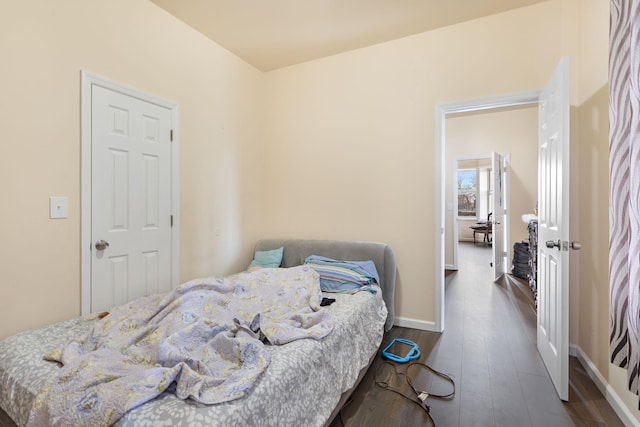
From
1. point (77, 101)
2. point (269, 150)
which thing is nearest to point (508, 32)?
point (269, 150)

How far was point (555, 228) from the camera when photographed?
2.02 metres

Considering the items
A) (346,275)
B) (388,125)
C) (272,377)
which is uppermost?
(388,125)

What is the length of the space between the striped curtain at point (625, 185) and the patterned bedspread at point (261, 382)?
1284 mm

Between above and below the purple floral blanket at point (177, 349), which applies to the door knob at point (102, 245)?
above

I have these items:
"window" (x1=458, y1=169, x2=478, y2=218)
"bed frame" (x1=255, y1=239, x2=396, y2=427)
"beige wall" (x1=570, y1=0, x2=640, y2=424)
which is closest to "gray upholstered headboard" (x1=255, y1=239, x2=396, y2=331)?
"bed frame" (x1=255, y1=239, x2=396, y2=427)

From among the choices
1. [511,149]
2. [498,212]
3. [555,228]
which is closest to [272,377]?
[555,228]

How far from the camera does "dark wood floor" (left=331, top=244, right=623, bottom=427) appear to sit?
1.73m

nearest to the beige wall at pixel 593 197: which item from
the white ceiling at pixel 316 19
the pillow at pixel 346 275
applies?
the white ceiling at pixel 316 19

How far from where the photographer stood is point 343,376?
169 cm

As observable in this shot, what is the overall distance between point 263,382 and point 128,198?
5.79ft

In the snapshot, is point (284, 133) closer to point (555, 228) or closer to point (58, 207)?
point (58, 207)

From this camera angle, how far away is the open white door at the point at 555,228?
1853 millimetres

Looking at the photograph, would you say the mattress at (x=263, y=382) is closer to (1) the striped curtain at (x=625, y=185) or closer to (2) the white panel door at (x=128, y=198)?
(2) the white panel door at (x=128, y=198)

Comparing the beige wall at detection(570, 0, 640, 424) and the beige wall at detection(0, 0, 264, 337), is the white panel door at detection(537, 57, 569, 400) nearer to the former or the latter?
the beige wall at detection(570, 0, 640, 424)
